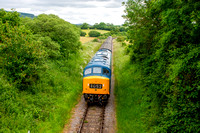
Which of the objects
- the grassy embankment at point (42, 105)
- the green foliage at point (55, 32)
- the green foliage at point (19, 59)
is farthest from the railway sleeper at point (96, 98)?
the green foliage at point (55, 32)

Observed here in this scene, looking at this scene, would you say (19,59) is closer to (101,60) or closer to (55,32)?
(101,60)

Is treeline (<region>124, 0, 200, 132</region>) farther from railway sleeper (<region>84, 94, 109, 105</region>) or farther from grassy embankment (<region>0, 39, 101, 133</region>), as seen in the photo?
grassy embankment (<region>0, 39, 101, 133</region>)

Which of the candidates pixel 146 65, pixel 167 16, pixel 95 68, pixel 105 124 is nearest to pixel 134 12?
pixel 146 65

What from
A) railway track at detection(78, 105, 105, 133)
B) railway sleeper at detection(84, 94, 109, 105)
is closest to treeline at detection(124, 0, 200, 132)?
railway track at detection(78, 105, 105, 133)

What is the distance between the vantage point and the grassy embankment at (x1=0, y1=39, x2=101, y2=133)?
31.4ft

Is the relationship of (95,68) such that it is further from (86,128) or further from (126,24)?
(126,24)

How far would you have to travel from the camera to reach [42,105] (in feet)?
39.9

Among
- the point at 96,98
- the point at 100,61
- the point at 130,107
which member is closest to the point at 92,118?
the point at 96,98

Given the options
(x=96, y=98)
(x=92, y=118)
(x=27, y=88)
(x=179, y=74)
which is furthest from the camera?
(x=96, y=98)

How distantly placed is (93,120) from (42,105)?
3941 millimetres

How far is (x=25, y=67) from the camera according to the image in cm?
1222

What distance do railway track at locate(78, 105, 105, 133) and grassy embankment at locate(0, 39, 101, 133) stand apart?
137 centimetres

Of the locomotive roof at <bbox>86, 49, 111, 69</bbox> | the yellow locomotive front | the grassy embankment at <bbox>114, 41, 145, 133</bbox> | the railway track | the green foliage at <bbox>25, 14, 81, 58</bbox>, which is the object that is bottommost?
the railway track

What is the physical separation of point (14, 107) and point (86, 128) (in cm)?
478
